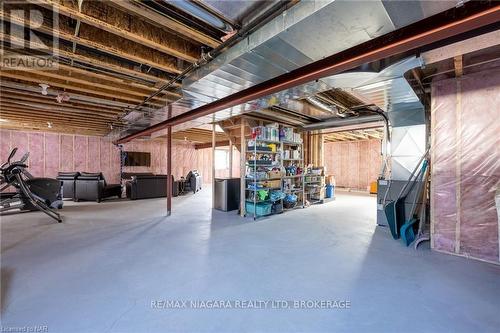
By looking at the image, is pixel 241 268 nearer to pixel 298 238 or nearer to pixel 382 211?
pixel 298 238

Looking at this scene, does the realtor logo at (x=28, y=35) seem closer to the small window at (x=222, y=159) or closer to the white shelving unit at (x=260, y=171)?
the white shelving unit at (x=260, y=171)

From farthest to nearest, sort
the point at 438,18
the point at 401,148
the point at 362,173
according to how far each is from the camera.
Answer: the point at 362,173, the point at 401,148, the point at 438,18

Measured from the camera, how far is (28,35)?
7.47 feet

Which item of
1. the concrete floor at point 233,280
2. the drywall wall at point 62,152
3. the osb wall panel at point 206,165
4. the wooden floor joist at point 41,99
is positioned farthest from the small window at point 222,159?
the concrete floor at point 233,280

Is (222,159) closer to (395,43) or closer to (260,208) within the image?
(260,208)

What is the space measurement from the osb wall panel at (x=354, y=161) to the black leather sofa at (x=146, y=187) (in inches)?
283

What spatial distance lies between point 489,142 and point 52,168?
39.8ft

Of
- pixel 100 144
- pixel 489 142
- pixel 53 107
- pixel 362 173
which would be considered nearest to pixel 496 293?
pixel 489 142

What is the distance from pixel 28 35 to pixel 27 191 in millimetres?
3629

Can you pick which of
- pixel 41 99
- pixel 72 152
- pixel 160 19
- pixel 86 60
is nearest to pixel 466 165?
pixel 160 19

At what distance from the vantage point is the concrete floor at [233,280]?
5.49 ft

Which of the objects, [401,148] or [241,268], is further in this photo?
[401,148]

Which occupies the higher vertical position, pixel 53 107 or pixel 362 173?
pixel 53 107

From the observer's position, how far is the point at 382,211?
14.4 ft
